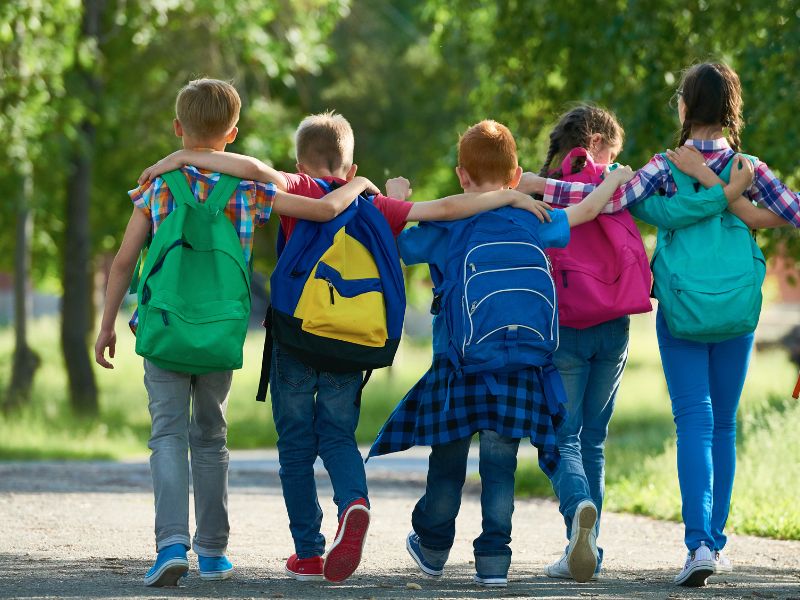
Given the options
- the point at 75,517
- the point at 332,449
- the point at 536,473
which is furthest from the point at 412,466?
the point at 332,449

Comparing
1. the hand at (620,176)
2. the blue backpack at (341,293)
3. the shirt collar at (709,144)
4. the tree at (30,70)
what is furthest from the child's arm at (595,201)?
the tree at (30,70)

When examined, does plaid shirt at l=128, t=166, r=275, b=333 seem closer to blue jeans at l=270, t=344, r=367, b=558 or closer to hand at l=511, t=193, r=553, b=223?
blue jeans at l=270, t=344, r=367, b=558

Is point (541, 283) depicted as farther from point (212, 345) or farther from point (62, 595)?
point (62, 595)

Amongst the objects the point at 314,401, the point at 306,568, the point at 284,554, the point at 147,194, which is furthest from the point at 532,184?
the point at 284,554

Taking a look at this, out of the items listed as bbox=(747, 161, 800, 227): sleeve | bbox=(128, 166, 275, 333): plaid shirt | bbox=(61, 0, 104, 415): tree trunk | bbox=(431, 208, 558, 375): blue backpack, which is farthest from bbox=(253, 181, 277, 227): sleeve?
bbox=(61, 0, 104, 415): tree trunk

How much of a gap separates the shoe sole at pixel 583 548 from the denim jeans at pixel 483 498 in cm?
23

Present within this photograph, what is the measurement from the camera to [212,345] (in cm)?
479

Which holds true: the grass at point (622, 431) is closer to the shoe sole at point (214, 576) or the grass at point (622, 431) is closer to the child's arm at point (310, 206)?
the shoe sole at point (214, 576)

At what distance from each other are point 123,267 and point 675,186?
2074mm

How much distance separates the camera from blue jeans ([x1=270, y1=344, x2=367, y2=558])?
5.10 metres

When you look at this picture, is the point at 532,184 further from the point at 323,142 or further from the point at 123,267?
the point at 123,267

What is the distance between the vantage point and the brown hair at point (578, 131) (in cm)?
545

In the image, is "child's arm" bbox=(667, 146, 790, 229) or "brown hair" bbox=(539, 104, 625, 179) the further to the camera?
"brown hair" bbox=(539, 104, 625, 179)

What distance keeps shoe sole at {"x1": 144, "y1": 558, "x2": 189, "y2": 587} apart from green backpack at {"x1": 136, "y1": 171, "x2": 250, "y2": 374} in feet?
2.15
